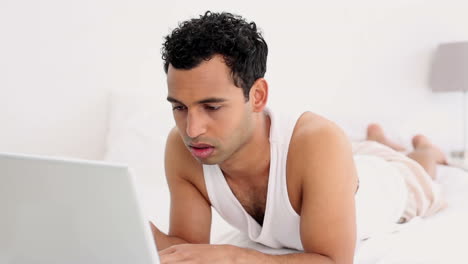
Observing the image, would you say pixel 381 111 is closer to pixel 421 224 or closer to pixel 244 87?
pixel 421 224

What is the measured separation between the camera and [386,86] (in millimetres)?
3184

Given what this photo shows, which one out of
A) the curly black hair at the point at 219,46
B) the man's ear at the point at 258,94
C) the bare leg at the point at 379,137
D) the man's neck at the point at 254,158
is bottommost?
the bare leg at the point at 379,137

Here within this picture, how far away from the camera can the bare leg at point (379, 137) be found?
2.77m

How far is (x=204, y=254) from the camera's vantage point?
1068 mm

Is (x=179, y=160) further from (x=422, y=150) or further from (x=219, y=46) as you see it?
(x=422, y=150)

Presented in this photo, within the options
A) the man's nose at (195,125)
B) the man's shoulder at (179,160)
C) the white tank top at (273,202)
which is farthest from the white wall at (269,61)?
the man's nose at (195,125)

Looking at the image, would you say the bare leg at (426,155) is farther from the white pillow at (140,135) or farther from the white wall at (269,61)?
the white pillow at (140,135)

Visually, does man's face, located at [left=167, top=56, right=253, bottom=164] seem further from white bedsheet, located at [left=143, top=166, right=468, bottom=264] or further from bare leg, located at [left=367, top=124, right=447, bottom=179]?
bare leg, located at [left=367, top=124, right=447, bottom=179]

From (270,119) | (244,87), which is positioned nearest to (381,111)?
(270,119)

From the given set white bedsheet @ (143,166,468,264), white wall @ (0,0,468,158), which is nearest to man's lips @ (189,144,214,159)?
white bedsheet @ (143,166,468,264)

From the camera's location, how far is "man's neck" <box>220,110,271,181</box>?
140cm

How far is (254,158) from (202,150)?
25 centimetres

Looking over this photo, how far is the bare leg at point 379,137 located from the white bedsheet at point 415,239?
26.0 inches

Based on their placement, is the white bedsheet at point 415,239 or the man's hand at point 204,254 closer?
the man's hand at point 204,254
